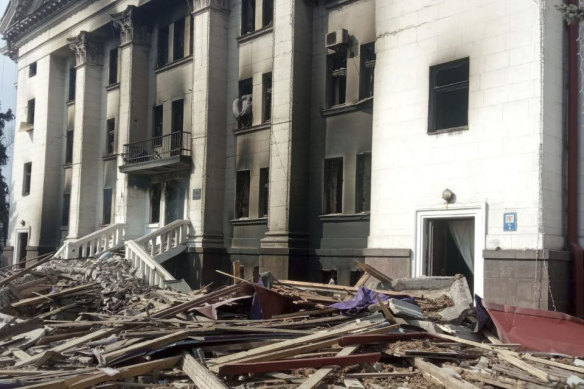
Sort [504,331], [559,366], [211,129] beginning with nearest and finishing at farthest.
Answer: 1. [559,366]
2. [504,331]
3. [211,129]

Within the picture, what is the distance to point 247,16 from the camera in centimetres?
2247

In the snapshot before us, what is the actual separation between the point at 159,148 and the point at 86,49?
755 cm

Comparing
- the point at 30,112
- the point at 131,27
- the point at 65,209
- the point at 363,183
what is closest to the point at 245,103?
the point at 363,183

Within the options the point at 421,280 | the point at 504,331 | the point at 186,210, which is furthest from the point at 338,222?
the point at 504,331

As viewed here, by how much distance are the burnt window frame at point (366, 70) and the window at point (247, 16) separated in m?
5.54

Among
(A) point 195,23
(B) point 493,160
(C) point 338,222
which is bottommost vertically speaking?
(C) point 338,222

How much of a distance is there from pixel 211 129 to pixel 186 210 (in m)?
3.17

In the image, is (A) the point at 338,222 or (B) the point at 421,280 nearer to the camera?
(B) the point at 421,280

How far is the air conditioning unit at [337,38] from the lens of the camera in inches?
719

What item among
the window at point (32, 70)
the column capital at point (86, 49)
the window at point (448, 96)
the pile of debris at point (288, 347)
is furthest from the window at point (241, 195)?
the window at point (32, 70)

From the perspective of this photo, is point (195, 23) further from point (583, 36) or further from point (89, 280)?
point (583, 36)

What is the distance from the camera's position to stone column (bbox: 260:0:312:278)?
19.2 metres

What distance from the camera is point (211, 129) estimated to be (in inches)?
878

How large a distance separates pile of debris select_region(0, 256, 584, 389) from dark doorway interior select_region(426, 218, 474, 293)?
1.97 meters
